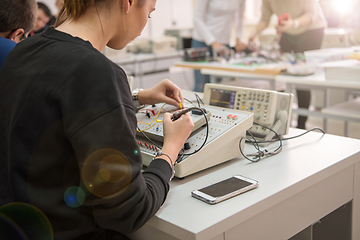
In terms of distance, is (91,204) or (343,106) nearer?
(91,204)

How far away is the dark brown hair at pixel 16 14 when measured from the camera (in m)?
1.36

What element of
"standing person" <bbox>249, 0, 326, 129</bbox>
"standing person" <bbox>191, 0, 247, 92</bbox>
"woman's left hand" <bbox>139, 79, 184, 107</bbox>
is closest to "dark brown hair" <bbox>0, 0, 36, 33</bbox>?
"woman's left hand" <bbox>139, 79, 184, 107</bbox>

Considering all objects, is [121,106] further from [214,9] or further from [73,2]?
[214,9]

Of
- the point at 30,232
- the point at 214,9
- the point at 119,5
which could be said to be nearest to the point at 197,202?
the point at 30,232

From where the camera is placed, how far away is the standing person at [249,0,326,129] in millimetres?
3049

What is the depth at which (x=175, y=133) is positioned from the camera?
0.89m

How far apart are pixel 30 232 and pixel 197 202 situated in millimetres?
377

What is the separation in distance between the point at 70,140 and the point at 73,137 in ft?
0.04

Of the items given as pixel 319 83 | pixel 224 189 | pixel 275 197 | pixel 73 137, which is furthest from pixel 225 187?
pixel 319 83

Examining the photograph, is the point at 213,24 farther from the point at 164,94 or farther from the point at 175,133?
the point at 175,133

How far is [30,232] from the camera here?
0.72 meters

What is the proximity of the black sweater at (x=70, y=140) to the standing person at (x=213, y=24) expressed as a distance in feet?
8.85

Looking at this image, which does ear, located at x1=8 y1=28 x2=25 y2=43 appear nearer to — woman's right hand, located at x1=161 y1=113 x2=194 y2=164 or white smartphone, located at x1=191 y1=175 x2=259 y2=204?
woman's right hand, located at x1=161 y1=113 x2=194 y2=164

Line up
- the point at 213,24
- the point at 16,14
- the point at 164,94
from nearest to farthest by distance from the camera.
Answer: the point at 164,94 < the point at 16,14 < the point at 213,24
